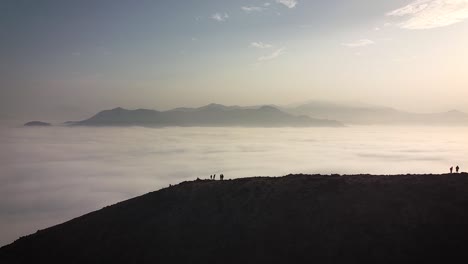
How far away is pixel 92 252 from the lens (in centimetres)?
4906

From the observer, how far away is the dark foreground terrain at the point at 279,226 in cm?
3791

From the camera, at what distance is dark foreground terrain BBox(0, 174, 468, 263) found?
37.9m

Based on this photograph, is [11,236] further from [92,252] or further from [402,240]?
[402,240]

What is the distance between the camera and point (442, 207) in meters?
40.2

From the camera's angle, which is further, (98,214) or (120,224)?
(98,214)

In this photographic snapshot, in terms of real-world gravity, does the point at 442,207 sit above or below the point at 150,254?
above

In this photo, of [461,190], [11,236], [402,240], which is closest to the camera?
[402,240]

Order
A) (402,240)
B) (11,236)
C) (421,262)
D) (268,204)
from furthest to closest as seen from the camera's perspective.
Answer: (11,236) → (268,204) → (402,240) → (421,262)

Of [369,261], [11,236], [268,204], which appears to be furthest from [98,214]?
[11,236]

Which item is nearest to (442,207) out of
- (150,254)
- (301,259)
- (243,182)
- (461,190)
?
(461,190)

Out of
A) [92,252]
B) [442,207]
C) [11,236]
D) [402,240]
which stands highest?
[442,207]

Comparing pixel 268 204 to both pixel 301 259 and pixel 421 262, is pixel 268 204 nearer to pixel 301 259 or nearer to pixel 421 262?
pixel 301 259

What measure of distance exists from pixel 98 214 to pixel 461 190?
51213 mm

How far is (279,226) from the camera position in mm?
44594
